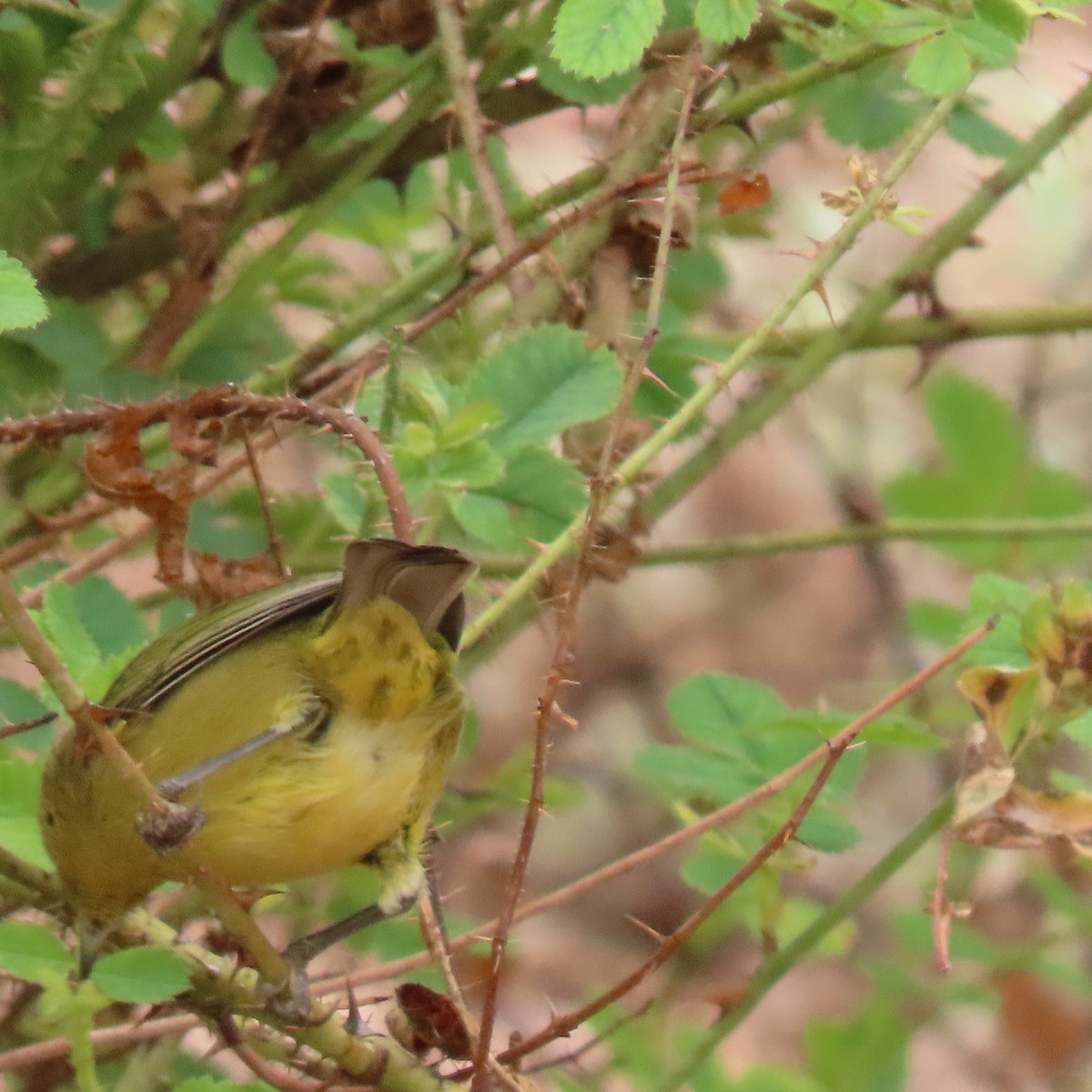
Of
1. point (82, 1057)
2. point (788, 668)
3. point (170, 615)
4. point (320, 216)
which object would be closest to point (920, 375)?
point (320, 216)

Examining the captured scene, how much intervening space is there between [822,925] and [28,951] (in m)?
0.85

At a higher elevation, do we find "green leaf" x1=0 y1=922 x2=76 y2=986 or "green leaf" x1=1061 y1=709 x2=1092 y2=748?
"green leaf" x1=0 y1=922 x2=76 y2=986

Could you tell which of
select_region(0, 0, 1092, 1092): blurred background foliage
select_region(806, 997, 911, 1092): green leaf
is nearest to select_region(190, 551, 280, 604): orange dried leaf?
select_region(0, 0, 1092, 1092): blurred background foliage

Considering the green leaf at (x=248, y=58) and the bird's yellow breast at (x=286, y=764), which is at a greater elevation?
the green leaf at (x=248, y=58)

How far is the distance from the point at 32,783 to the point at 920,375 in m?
1.35

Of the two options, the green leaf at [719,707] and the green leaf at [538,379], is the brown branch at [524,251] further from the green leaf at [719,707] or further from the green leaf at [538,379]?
the green leaf at [719,707]

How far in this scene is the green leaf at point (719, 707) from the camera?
2.20m

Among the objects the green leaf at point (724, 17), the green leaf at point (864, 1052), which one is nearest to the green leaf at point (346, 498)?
the green leaf at point (724, 17)

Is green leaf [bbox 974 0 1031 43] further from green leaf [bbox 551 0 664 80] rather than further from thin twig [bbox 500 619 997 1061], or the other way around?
thin twig [bbox 500 619 997 1061]

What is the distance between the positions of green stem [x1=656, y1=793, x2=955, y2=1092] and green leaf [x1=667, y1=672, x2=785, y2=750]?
0.33m

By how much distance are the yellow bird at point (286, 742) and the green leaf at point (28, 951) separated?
0.21 meters

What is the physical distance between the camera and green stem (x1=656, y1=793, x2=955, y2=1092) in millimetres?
1762

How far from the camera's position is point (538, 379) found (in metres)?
1.84

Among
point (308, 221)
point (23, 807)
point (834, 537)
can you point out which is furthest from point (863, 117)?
point (23, 807)
